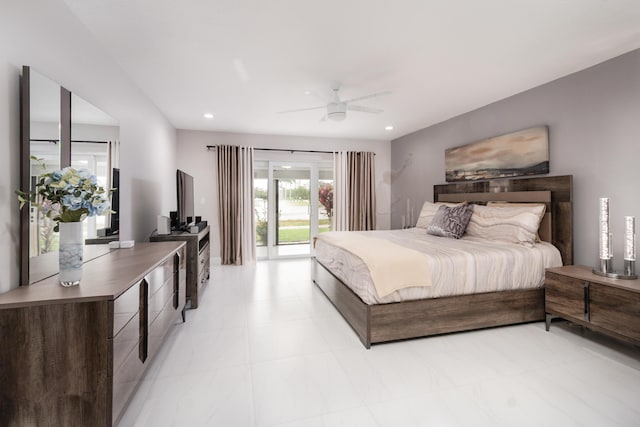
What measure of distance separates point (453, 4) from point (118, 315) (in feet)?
8.85

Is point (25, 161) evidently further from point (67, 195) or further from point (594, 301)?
point (594, 301)

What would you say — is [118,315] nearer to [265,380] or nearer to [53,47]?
[265,380]

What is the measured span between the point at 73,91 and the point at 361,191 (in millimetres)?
4874

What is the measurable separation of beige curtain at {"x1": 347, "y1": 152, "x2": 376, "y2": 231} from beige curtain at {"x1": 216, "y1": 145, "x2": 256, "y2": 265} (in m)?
2.04

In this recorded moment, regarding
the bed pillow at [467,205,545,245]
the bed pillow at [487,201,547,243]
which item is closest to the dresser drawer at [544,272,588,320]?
the bed pillow at [467,205,545,245]

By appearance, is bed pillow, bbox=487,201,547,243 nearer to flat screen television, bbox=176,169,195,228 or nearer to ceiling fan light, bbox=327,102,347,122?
ceiling fan light, bbox=327,102,347,122

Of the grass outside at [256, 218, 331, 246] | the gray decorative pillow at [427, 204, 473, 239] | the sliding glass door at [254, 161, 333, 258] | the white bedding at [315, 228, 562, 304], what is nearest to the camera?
the white bedding at [315, 228, 562, 304]

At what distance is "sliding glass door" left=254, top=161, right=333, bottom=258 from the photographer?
5891 mm

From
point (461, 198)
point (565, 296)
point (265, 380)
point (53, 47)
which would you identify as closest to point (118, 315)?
point (265, 380)

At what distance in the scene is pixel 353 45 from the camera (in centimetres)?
245

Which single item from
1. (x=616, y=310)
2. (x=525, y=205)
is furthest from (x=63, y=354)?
(x=525, y=205)

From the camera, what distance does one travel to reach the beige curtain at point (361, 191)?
6109 millimetres

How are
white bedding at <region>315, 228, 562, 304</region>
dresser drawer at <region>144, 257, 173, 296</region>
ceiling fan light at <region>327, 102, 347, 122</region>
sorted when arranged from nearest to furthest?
1. dresser drawer at <region>144, 257, 173, 296</region>
2. white bedding at <region>315, 228, 562, 304</region>
3. ceiling fan light at <region>327, 102, 347, 122</region>

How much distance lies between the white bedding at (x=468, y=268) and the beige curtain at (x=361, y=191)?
2920 millimetres
